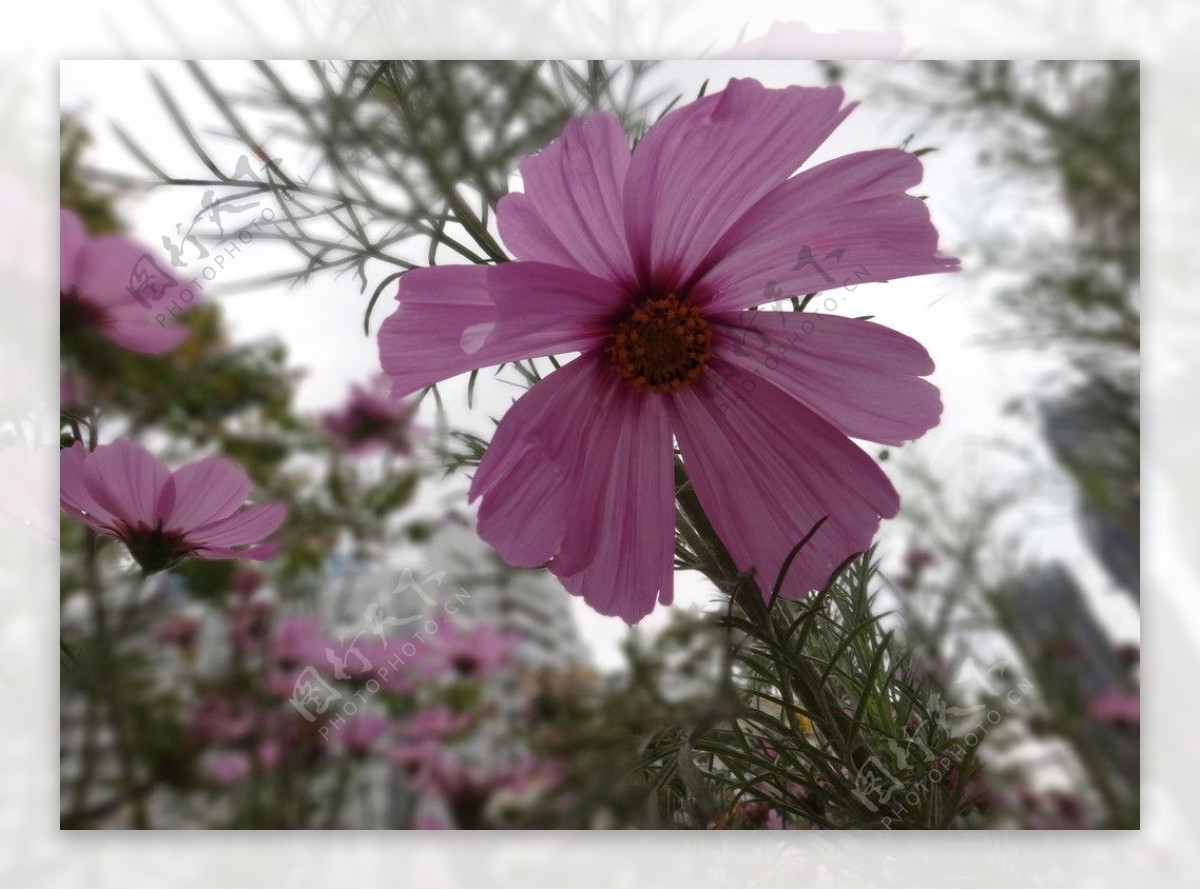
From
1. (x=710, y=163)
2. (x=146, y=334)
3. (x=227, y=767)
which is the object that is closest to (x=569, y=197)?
(x=710, y=163)

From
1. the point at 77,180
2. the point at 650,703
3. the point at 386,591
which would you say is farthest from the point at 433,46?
the point at 650,703

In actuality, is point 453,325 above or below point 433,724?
→ above

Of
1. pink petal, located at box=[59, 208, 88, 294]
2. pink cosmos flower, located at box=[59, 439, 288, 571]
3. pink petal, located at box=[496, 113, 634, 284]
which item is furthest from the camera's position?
pink petal, located at box=[59, 208, 88, 294]

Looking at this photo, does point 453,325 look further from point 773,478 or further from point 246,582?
point 246,582

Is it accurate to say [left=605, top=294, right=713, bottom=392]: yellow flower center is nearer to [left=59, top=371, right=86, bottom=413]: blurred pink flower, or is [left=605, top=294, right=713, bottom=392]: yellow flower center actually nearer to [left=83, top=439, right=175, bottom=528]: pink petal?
[left=83, top=439, right=175, bottom=528]: pink petal

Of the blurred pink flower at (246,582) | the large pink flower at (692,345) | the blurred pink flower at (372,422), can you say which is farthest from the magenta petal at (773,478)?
the blurred pink flower at (246,582)

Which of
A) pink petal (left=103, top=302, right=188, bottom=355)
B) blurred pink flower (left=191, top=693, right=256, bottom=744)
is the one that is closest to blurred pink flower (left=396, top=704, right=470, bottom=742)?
blurred pink flower (left=191, top=693, right=256, bottom=744)
